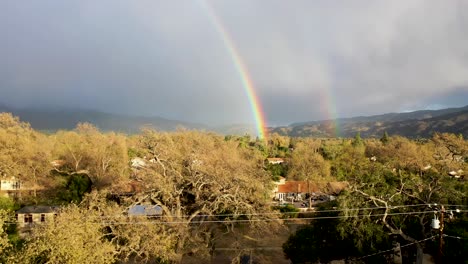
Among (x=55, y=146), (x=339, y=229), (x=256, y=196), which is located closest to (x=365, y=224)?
(x=339, y=229)

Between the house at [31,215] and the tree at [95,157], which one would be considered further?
the tree at [95,157]

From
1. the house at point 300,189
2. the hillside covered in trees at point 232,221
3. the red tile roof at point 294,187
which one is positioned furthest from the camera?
the red tile roof at point 294,187

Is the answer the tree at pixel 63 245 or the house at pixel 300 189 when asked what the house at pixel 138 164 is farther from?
the house at pixel 300 189

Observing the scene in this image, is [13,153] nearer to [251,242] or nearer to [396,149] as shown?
[251,242]

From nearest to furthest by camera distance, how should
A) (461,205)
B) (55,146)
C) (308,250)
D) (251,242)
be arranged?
(461,205)
(308,250)
(251,242)
(55,146)

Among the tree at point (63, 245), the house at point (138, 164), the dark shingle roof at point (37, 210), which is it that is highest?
the house at point (138, 164)

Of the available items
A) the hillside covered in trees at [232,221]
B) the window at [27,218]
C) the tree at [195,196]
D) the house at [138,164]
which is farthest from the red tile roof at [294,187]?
the window at [27,218]

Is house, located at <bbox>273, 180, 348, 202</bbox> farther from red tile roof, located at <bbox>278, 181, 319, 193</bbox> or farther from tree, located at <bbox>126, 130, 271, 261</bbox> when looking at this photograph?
tree, located at <bbox>126, 130, 271, 261</bbox>

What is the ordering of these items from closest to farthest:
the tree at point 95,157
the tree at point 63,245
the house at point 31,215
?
1. the tree at point 63,245
2. the house at point 31,215
3. the tree at point 95,157

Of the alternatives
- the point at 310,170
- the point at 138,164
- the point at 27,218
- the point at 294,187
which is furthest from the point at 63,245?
the point at 310,170

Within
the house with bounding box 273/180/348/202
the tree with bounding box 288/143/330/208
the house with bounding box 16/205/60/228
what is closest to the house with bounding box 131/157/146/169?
the house with bounding box 16/205/60/228

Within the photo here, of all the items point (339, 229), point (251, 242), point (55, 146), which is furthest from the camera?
point (55, 146)

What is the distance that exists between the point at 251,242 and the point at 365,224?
10.4 meters

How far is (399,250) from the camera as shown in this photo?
20.3m
